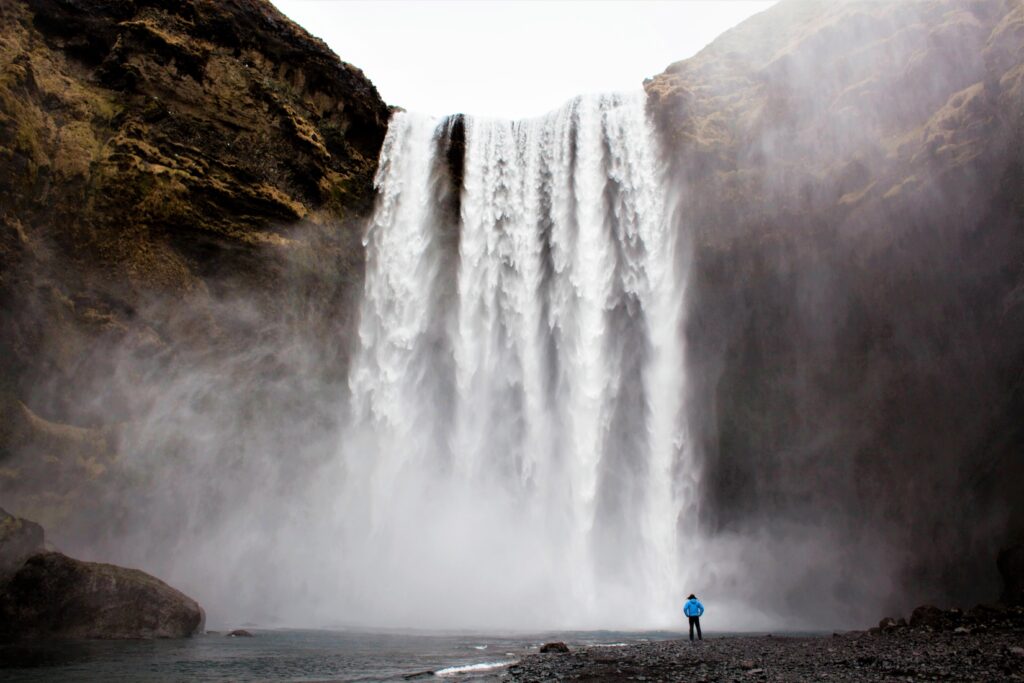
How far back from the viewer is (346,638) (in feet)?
56.6

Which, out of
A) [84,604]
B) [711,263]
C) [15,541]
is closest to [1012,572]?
[711,263]

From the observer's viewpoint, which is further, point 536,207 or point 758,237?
point 536,207

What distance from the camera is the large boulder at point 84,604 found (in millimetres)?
15672

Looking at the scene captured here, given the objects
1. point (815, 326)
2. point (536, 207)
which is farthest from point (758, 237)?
point (536, 207)

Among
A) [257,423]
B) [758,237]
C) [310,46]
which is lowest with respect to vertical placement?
[257,423]

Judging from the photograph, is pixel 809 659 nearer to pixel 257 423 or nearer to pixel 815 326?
pixel 815 326

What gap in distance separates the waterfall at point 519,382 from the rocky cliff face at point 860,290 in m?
1.94

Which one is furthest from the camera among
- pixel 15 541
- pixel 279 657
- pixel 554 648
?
pixel 15 541

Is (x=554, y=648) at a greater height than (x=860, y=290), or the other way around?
(x=860, y=290)

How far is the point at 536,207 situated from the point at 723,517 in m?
14.7

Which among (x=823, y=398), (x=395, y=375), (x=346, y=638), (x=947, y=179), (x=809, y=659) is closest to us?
(x=809, y=659)

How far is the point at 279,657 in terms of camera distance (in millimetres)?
13219

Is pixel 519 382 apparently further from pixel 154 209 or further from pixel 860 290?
pixel 154 209

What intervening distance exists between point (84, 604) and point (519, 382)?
16.0 metres
